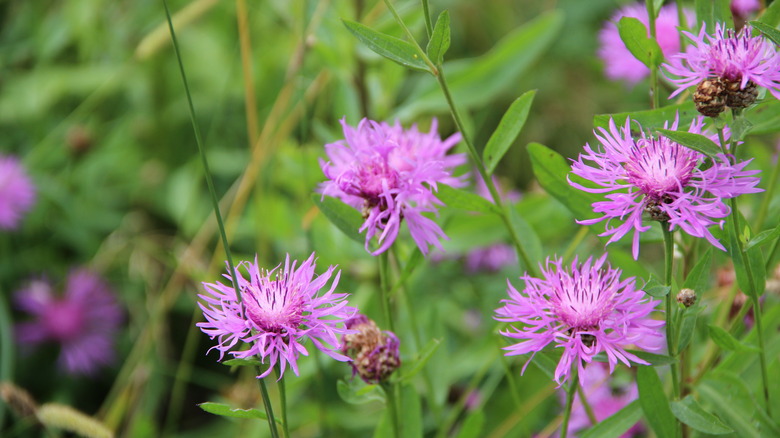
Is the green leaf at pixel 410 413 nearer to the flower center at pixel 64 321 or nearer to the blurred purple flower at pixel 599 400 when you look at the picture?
the blurred purple flower at pixel 599 400

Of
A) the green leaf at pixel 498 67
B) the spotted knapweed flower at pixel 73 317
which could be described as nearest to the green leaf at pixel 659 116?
the green leaf at pixel 498 67

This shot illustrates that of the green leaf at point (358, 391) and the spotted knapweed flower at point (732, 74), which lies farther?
the green leaf at point (358, 391)

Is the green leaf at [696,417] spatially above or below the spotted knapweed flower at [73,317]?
above

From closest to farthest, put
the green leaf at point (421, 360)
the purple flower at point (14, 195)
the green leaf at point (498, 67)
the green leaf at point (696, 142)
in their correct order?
the green leaf at point (696, 142)
the green leaf at point (421, 360)
the green leaf at point (498, 67)
the purple flower at point (14, 195)

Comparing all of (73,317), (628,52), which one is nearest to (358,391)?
(628,52)

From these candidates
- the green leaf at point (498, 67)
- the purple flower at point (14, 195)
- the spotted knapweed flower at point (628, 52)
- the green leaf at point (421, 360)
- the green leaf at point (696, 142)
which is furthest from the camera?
the purple flower at point (14, 195)
